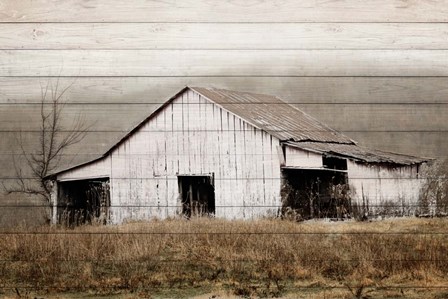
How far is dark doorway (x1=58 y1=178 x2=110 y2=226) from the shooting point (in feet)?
21.7

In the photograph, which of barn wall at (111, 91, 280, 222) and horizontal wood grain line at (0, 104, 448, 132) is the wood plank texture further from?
barn wall at (111, 91, 280, 222)

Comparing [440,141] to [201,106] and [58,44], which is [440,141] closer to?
[201,106]

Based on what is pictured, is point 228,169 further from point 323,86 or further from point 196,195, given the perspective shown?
point 323,86

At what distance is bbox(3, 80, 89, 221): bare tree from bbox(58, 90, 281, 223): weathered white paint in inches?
8.6

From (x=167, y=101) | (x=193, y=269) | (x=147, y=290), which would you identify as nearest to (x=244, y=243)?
(x=193, y=269)

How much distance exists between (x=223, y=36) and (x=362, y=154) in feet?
5.64

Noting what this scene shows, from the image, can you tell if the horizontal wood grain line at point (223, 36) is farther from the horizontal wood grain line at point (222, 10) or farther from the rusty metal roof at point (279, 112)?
the rusty metal roof at point (279, 112)

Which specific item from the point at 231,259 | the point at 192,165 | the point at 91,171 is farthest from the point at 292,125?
the point at 91,171

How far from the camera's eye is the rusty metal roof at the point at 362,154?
638 cm

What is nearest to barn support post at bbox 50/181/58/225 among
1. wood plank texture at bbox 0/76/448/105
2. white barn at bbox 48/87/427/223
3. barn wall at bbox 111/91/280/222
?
white barn at bbox 48/87/427/223

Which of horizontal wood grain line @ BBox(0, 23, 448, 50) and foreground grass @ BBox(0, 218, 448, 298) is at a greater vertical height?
horizontal wood grain line @ BBox(0, 23, 448, 50)

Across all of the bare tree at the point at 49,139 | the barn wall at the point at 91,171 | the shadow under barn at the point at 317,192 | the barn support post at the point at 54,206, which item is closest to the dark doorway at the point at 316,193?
the shadow under barn at the point at 317,192

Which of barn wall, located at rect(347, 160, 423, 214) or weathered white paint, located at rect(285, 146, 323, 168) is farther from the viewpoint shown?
weathered white paint, located at rect(285, 146, 323, 168)

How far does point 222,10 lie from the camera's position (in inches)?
253
